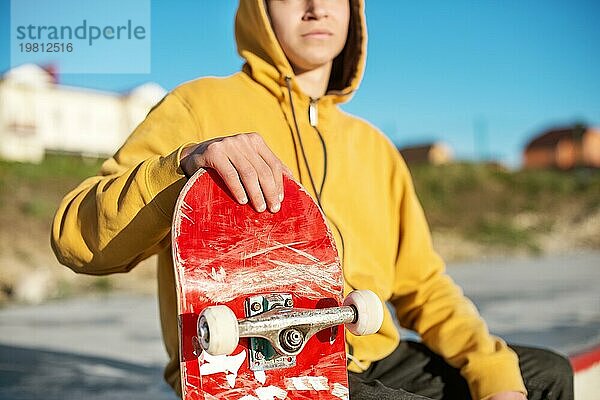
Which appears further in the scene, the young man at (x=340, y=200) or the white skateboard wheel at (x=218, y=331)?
the young man at (x=340, y=200)

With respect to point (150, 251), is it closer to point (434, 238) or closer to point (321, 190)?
point (321, 190)

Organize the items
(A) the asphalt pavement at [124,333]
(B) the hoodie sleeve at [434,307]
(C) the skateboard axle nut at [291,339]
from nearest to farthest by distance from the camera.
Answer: (C) the skateboard axle nut at [291,339] → (B) the hoodie sleeve at [434,307] → (A) the asphalt pavement at [124,333]

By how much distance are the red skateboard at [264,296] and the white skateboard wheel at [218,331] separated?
1.2 inches

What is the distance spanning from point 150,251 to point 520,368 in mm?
1080

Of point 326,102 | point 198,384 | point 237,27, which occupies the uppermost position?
point 237,27

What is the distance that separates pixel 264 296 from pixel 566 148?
30659 millimetres

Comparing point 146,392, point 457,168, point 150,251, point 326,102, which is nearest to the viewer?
point 150,251

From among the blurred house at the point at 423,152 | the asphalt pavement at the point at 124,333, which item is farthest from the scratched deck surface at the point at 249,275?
the blurred house at the point at 423,152

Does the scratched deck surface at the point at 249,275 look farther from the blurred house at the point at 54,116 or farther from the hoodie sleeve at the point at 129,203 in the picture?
the blurred house at the point at 54,116

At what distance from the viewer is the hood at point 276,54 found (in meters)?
1.93

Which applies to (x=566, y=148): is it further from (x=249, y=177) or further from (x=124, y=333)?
(x=249, y=177)

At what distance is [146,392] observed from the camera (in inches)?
132

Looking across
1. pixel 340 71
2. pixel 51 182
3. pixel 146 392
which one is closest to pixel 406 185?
pixel 340 71

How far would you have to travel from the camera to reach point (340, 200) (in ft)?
6.33
